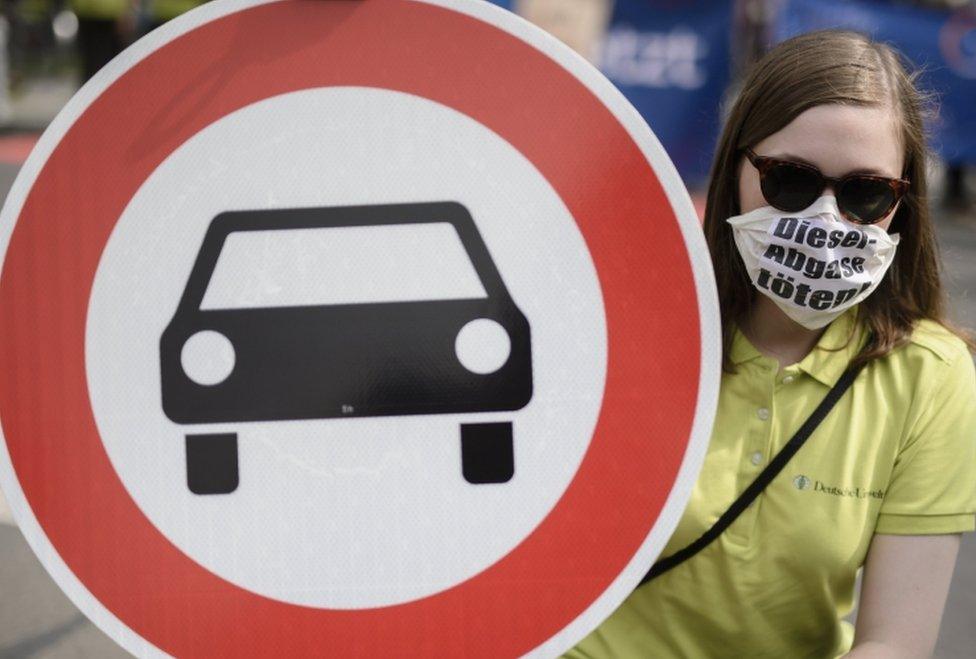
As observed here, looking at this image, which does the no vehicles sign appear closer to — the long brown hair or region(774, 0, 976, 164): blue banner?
the long brown hair

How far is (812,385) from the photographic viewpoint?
189 cm

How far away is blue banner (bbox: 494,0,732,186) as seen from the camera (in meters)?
9.44

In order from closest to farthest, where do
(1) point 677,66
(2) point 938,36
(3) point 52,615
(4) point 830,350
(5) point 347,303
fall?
1. (5) point 347,303
2. (4) point 830,350
3. (3) point 52,615
4. (1) point 677,66
5. (2) point 938,36

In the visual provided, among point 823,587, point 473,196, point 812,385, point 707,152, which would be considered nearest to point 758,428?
point 812,385

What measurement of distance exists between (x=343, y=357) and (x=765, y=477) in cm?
67

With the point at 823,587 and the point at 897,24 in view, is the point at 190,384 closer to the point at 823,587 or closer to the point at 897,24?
the point at 823,587

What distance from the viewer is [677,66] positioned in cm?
962

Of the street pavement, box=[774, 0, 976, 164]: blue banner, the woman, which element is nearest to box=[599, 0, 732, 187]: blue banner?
box=[774, 0, 976, 164]: blue banner

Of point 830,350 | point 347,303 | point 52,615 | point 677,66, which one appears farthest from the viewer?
point 677,66

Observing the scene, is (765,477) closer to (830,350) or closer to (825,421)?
(825,421)

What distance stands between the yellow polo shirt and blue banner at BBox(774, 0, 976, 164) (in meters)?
8.56

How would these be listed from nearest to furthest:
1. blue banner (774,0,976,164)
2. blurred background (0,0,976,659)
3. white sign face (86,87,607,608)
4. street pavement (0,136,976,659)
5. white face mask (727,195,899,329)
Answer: white sign face (86,87,607,608), white face mask (727,195,899,329), street pavement (0,136,976,659), blurred background (0,0,976,659), blue banner (774,0,976,164)

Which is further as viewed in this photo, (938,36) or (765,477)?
(938,36)

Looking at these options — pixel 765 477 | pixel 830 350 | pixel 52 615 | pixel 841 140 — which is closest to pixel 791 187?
pixel 841 140
